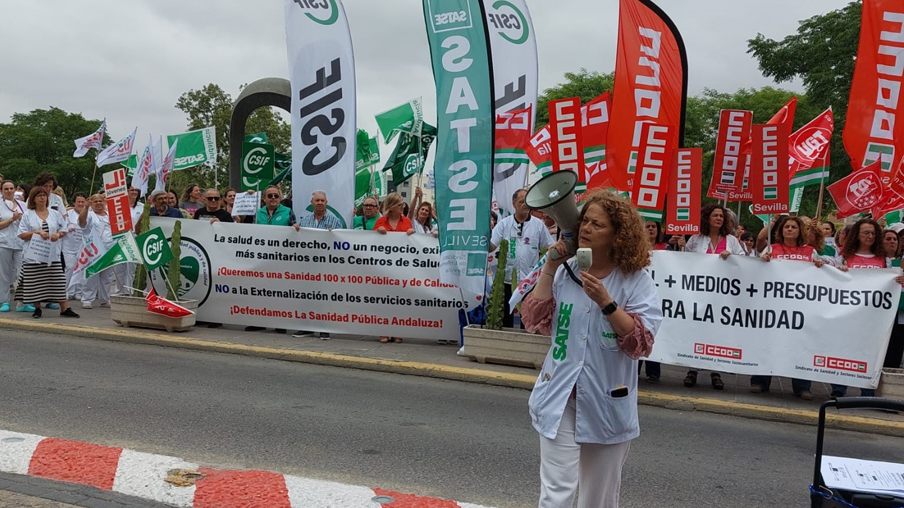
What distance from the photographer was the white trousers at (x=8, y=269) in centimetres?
1152

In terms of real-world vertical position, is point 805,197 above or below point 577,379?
above

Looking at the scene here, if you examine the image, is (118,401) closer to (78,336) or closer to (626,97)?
(78,336)

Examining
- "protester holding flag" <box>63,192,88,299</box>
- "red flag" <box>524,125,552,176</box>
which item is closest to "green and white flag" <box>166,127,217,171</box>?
"protester holding flag" <box>63,192,88,299</box>

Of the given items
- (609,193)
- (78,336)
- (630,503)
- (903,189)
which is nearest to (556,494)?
(609,193)

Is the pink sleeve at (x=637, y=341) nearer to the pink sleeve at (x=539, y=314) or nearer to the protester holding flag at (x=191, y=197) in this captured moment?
the pink sleeve at (x=539, y=314)

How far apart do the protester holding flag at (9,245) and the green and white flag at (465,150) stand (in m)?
6.79

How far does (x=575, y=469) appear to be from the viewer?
3.05 m

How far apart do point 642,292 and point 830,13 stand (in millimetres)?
27759

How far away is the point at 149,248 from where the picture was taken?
32.8 feet

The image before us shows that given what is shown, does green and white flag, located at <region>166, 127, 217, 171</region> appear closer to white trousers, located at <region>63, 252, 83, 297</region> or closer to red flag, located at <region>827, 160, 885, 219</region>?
white trousers, located at <region>63, 252, 83, 297</region>

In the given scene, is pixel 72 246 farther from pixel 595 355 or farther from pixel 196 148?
pixel 595 355

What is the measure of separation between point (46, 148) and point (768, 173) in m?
63.9

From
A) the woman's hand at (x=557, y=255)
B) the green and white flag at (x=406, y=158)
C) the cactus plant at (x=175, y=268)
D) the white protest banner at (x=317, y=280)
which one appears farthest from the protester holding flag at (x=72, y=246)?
the woman's hand at (x=557, y=255)

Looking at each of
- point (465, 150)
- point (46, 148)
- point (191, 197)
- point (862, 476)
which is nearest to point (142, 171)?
point (191, 197)
